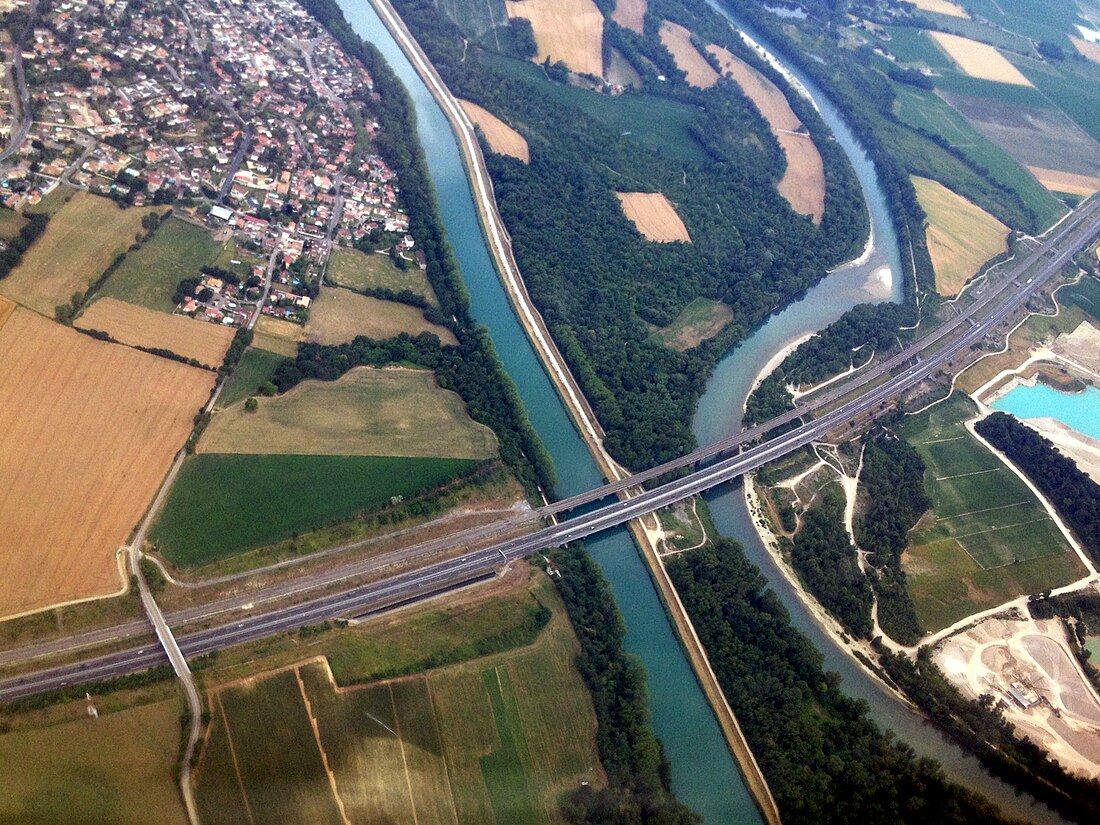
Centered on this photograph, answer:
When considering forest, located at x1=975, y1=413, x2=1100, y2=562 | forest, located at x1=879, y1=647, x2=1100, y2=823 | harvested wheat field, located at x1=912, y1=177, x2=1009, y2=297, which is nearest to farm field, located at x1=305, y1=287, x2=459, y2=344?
forest, located at x1=879, y1=647, x2=1100, y2=823

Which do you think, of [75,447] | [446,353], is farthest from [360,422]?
[75,447]

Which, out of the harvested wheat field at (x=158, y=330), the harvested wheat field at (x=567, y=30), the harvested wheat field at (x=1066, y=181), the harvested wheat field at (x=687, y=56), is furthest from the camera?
the harvested wheat field at (x=1066, y=181)

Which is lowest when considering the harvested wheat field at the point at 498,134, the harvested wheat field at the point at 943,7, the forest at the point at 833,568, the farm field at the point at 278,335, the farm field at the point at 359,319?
the farm field at the point at 278,335

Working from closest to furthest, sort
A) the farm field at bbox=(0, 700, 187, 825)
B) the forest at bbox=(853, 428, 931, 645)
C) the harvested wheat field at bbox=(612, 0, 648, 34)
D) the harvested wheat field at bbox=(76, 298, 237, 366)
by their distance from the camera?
1. the farm field at bbox=(0, 700, 187, 825)
2. the forest at bbox=(853, 428, 931, 645)
3. the harvested wheat field at bbox=(76, 298, 237, 366)
4. the harvested wheat field at bbox=(612, 0, 648, 34)

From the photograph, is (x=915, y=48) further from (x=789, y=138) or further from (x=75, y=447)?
(x=75, y=447)

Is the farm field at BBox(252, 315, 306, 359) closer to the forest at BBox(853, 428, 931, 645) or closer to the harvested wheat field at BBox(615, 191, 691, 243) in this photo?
the harvested wheat field at BBox(615, 191, 691, 243)

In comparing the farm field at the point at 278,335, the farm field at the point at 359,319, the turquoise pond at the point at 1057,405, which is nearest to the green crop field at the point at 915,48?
the turquoise pond at the point at 1057,405

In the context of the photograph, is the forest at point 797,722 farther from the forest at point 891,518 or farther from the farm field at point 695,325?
the farm field at point 695,325
